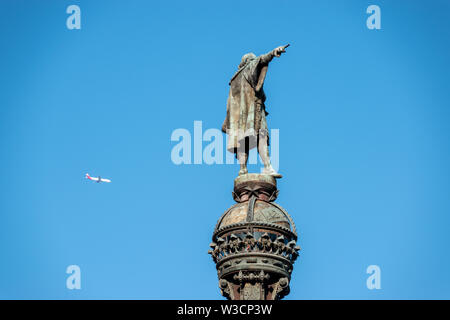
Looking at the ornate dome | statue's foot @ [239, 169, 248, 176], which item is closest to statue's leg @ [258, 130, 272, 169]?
statue's foot @ [239, 169, 248, 176]

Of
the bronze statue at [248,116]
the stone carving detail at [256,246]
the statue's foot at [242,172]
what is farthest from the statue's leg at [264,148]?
the stone carving detail at [256,246]

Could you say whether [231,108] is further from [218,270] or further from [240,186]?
[218,270]

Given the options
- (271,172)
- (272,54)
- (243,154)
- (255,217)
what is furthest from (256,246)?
(272,54)

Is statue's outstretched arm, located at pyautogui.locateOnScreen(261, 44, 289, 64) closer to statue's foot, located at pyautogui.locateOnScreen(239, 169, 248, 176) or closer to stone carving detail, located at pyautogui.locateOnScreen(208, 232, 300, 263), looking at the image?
statue's foot, located at pyautogui.locateOnScreen(239, 169, 248, 176)

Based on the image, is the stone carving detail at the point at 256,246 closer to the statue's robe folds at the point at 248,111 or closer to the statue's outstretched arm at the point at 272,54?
the statue's robe folds at the point at 248,111
